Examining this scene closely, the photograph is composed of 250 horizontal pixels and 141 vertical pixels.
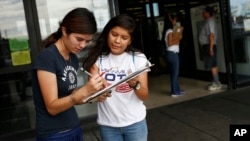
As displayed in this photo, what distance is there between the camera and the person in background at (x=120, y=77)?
2.09 meters

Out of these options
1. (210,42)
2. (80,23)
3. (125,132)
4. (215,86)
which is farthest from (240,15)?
(80,23)

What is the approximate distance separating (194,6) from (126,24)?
636 cm

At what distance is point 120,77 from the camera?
2084mm

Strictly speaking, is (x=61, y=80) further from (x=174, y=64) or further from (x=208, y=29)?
(x=208, y=29)

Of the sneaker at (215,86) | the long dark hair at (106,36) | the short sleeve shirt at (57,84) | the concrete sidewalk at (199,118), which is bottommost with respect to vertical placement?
the concrete sidewalk at (199,118)

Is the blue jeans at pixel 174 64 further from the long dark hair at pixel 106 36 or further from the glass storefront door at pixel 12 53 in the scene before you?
the long dark hair at pixel 106 36

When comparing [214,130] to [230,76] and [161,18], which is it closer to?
[230,76]

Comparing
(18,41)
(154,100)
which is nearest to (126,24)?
(18,41)

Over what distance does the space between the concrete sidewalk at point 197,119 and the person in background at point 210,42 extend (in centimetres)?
60

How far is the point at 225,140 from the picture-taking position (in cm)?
391

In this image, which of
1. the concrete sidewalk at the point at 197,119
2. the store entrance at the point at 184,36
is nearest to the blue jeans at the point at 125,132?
the concrete sidewalk at the point at 197,119

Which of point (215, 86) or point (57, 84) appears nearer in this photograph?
point (57, 84)

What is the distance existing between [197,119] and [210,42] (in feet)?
7.57

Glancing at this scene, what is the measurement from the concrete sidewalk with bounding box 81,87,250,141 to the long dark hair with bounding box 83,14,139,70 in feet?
7.64
